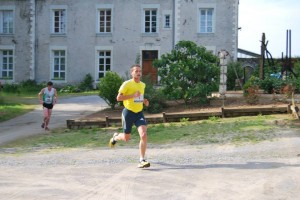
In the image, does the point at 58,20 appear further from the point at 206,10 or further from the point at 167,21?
the point at 206,10

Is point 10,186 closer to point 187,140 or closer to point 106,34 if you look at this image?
point 187,140

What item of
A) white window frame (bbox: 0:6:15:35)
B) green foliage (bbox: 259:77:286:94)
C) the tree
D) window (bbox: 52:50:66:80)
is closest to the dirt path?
the tree

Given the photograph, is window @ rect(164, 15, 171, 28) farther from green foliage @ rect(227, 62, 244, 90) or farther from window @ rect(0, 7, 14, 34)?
window @ rect(0, 7, 14, 34)

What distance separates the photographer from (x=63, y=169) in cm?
843

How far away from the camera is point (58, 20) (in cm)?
3350

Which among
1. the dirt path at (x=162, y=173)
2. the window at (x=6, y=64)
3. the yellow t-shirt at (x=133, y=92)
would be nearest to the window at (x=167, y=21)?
the window at (x=6, y=64)

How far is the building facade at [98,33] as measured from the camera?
103ft

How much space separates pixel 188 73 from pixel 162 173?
10.2 meters

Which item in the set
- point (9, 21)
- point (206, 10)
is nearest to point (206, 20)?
point (206, 10)

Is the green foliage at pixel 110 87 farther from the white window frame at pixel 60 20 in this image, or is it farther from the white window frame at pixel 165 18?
the white window frame at pixel 60 20

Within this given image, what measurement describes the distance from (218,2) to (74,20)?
9.74 metres

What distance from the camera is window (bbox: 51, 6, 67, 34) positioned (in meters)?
33.3

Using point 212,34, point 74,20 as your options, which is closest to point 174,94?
point 212,34

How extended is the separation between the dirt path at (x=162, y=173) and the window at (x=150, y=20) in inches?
874
